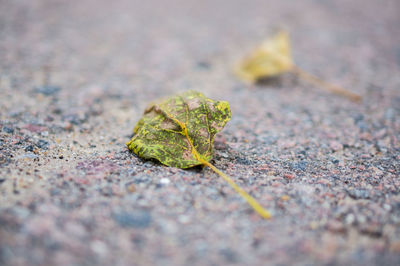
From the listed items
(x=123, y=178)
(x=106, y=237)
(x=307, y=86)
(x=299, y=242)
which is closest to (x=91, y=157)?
(x=123, y=178)

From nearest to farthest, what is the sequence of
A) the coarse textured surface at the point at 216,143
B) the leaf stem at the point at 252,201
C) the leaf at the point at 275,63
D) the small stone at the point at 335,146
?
the coarse textured surface at the point at 216,143 < the leaf stem at the point at 252,201 < the small stone at the point at 335,146 < the leaf at the point at 275,63

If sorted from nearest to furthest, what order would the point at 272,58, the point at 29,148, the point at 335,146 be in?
the point at 29,148 → the point at 335,146 → the point at 272,58

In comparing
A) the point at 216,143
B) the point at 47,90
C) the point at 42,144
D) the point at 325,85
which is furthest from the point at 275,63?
the point at 42,144

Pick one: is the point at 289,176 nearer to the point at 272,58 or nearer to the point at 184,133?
the point at 184,133

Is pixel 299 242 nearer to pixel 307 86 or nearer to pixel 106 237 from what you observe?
pixel 106 237

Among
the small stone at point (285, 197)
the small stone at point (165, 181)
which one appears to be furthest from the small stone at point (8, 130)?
the small stone at point (285, 197)

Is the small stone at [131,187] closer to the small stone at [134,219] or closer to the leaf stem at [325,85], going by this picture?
the small stone at [134,219]

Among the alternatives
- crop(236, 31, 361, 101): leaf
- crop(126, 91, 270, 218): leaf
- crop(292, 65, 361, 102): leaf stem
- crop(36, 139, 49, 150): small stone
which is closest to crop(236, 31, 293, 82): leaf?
crop(236, 31, 361, 101): leaf
